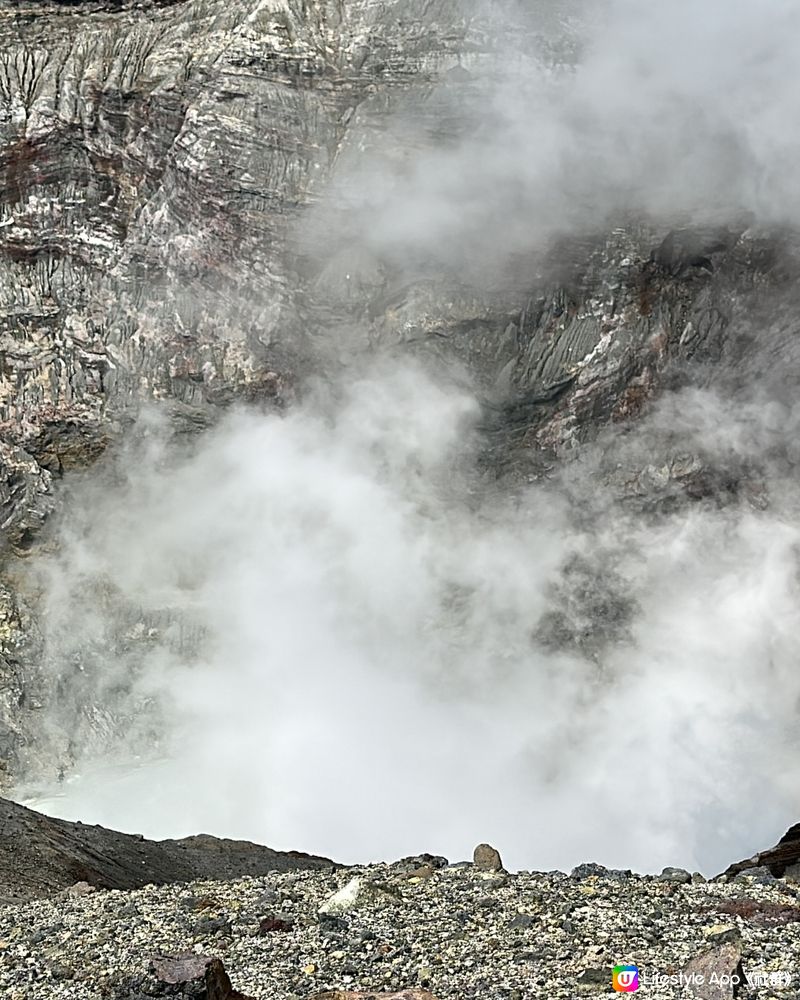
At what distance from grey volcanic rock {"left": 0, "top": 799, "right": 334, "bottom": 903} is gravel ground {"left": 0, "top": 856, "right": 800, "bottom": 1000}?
25.3 ft

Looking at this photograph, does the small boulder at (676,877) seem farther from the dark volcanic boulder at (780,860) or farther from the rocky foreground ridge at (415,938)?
the dark volcanic boulder at (780,860)

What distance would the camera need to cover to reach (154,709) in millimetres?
84000

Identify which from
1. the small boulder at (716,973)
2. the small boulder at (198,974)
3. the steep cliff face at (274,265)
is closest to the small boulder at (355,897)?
the small boulder at (198,974)

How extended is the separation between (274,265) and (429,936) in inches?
2681

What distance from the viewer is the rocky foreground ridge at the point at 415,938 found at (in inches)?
514

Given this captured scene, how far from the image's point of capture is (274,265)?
261 feet

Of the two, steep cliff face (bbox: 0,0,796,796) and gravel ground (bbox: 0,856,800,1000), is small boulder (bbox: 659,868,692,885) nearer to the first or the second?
gravel ground (bbox: 0,856,800,1000)

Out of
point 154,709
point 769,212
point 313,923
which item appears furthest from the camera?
point 154,709

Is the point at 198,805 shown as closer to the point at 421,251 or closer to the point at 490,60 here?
the point at 421,251

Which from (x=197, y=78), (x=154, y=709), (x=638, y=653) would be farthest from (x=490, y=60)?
(x=154, y=709)

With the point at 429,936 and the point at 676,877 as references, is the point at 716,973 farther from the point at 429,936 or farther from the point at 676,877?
the point at 676,877

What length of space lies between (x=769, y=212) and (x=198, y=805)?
5431cm

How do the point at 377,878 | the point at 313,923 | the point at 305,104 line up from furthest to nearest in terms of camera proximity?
the point at 305,104
the point at 377,878
the point at 313,923

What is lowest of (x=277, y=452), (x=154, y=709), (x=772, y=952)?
(x=772, y=952)
